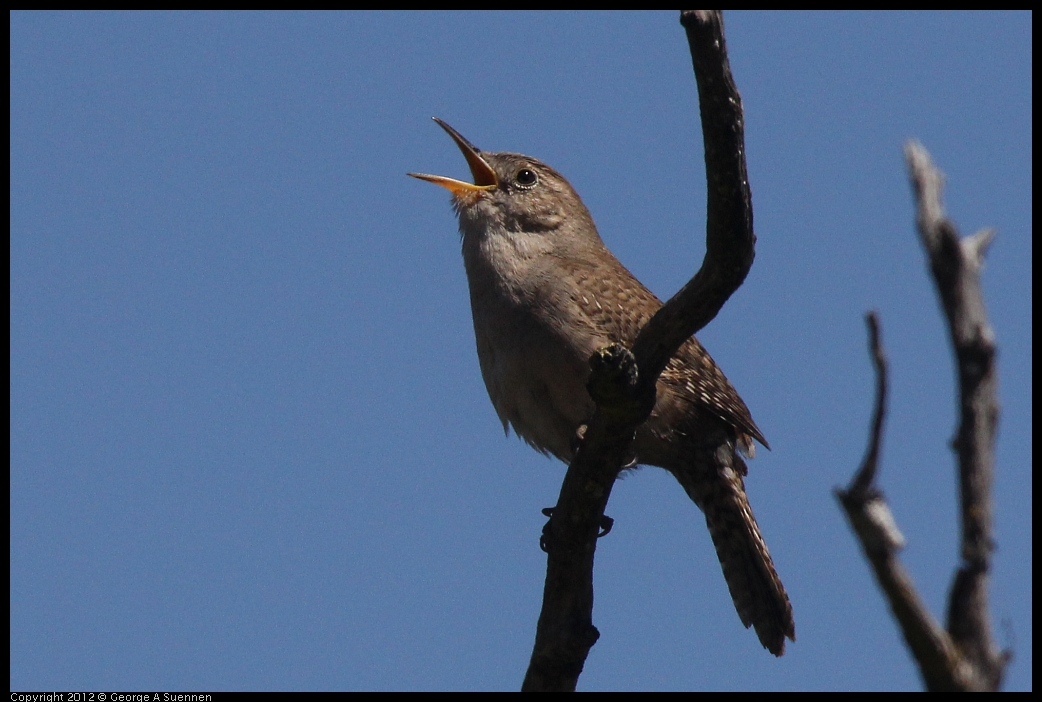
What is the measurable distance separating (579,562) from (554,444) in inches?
70.2

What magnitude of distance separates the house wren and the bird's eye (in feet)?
2.27

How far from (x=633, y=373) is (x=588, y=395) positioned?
2.05 metres

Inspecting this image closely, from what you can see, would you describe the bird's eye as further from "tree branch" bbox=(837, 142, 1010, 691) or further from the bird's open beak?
"tree branch" bbox=(837, 142, 1010, 691)

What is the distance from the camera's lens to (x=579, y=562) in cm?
538

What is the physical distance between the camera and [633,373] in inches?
179

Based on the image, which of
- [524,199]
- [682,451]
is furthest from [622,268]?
[682,451]

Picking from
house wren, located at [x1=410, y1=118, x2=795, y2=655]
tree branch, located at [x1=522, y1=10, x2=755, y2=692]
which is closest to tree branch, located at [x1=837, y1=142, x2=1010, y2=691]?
tree branch, located at [x1=522, y1=10, x2=755, y2=692]

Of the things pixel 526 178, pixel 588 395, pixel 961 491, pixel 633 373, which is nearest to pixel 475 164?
pixel 526 178

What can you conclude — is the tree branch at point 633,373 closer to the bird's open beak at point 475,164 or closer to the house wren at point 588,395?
the house wren at point 588,395

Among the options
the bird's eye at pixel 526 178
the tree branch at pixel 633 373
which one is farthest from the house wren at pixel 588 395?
the tree branch at pixel 633 373

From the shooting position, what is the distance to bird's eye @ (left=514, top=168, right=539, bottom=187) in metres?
8.33

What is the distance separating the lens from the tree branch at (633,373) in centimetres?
406

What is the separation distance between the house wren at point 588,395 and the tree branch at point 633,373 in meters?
1.33
